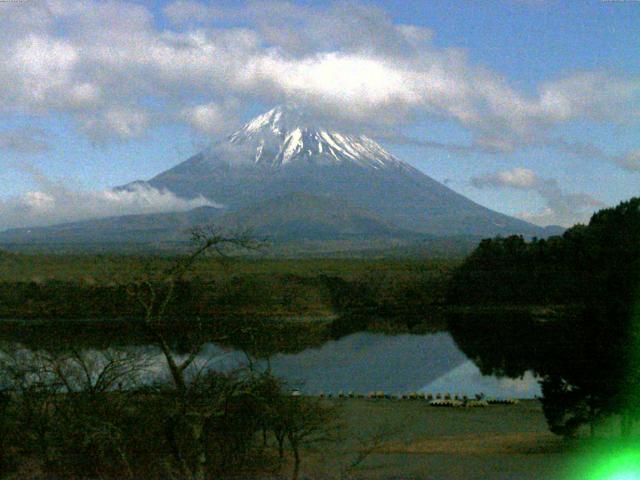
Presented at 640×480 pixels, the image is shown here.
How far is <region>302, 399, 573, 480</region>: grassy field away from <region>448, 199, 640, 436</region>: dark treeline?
968 mm

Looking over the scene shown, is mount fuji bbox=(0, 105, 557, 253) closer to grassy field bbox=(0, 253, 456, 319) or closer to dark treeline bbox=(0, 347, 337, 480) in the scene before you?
grassy field bbox=(0, 253, 456, 319)

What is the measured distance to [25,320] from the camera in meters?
30.8

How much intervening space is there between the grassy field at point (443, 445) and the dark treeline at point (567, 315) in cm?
97

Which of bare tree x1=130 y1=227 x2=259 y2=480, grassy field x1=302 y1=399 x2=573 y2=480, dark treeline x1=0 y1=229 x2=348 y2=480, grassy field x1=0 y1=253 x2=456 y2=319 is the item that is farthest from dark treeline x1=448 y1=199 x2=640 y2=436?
bare tree x1=130 y1=227 x2=259 y2=480

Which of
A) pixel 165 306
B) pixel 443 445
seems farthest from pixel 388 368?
pixel 165 306

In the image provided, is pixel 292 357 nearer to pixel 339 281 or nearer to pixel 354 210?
pixel 339 281

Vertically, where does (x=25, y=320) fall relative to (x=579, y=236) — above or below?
below

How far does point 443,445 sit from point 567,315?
13014 mm

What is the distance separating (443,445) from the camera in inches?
496

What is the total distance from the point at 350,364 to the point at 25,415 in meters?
18.3

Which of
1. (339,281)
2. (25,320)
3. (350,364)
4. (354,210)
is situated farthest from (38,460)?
(354,210)

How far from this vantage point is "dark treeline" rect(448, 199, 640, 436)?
10535mm

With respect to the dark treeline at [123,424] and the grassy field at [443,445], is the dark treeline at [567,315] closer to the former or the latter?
the grassy field at [443,445]

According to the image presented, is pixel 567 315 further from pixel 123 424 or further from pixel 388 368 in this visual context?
pixel 123 424
